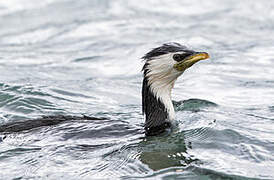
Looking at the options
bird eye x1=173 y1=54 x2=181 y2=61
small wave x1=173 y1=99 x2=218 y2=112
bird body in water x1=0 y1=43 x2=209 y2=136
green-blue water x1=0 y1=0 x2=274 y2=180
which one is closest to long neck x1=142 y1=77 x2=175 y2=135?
bird body in water x1=0 y1=43 x2=209 y2=136

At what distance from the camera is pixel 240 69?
16.0 m

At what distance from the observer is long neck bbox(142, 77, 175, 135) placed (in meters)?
9.72

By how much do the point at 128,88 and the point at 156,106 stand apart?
466 cm

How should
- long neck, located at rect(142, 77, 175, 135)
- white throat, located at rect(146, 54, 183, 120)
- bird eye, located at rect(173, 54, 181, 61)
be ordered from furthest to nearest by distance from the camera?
1. long neck, located at rect(142, 77, 175, 135)
2. white throat, located at rect(146, 54, 183, 120)
3. bird eye, located at rect(173, 54, 181, 61)

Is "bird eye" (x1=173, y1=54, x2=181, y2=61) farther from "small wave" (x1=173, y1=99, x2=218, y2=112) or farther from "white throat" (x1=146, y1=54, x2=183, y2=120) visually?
"small wave" (x1=173, y1=99, x2=218, y2=112)

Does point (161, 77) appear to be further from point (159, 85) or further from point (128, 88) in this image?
point (128, 88)

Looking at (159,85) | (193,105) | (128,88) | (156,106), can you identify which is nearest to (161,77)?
(159,85)

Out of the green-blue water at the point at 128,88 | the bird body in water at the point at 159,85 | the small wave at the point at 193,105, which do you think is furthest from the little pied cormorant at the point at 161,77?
the small wave at the point at 193,105

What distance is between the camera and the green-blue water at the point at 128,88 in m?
8.59

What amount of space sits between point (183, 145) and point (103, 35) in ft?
39.5

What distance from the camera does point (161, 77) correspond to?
376 inches

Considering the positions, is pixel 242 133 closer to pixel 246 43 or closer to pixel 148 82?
pixel 148 82

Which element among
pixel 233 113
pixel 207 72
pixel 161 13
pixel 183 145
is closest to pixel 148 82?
pixel 183 145

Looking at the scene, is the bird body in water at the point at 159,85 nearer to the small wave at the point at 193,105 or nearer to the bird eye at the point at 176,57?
the bird eye at the point at 176,57
